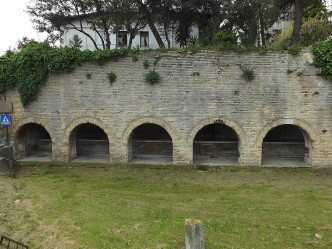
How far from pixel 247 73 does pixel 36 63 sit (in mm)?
9592

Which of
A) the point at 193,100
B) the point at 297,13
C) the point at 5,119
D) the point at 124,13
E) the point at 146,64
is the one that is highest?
the point at 124,13

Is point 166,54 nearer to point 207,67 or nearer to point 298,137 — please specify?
point 207,67

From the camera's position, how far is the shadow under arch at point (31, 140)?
1532cm

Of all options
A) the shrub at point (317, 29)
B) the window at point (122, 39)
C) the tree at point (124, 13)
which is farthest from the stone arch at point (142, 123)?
the window at point (122, 39)

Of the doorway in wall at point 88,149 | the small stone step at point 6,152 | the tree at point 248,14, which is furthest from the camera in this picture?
the tree at point 248,14

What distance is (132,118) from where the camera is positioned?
14500 mm

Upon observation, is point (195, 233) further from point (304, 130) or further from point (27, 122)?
point (27, 122)

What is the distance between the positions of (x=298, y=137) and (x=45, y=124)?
13.1 metres

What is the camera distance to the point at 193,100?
555 inches

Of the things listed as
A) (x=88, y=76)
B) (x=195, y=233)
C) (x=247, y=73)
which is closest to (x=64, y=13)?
(x=88, y=76)

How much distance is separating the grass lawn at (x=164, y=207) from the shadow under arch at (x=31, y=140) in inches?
82.3

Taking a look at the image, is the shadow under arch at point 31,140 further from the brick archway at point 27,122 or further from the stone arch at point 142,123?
the stone arch at point 142,123

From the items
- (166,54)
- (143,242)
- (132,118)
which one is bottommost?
(143,242)

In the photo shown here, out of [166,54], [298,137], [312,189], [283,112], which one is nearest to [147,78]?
[166,54]
